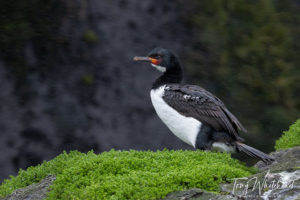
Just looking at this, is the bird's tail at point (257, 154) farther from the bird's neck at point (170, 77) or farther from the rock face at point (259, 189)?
the bird's neck at point (170, 77)

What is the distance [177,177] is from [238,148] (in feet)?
5.28

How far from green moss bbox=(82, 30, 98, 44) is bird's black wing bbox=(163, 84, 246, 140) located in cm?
427

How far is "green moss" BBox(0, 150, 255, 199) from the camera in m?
4.43

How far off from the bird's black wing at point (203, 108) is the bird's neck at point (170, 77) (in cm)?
32

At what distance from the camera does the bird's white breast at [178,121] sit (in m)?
6.03

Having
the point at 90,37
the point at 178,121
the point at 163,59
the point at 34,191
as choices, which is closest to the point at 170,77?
the point at 163,59

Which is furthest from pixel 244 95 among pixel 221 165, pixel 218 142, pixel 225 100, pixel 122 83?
pixel 221 165

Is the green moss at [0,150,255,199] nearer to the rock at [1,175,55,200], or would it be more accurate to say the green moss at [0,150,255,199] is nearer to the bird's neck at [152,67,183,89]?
the rock at [1,175,55,200]

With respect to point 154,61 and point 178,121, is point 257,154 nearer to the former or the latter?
point 178,121

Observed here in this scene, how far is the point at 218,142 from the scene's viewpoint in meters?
6.04

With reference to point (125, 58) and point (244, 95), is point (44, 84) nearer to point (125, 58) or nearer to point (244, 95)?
point (125, 58)

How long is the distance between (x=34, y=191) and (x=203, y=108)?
2291mm

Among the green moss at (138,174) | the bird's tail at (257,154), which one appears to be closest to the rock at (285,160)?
the bird's tail at (257,154)

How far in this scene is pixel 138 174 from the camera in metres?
4.68
